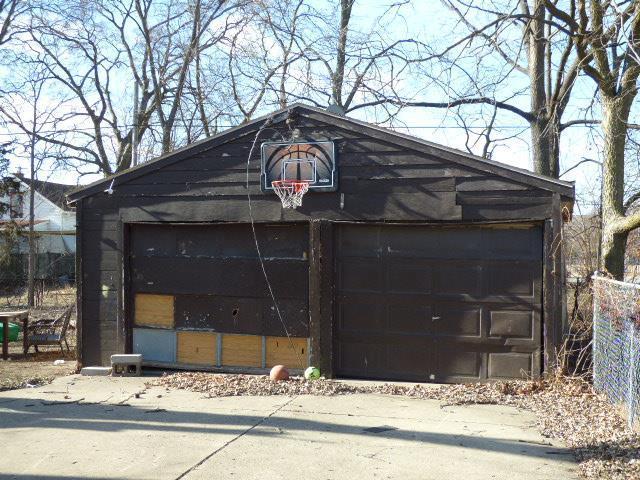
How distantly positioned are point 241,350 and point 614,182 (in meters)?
6.32

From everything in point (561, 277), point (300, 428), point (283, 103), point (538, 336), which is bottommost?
point (300, 428)

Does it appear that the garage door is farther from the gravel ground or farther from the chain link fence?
the chain link fence

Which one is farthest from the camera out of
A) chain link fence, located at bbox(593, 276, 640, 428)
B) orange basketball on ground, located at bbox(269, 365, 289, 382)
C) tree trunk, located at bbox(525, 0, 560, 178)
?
tree trunk, located at bbox(525, 0, 560, 178)

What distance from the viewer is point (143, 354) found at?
10758 mm

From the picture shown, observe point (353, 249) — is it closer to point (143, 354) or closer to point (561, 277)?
point (561, 277)

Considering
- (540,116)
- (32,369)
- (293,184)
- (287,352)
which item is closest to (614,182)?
(293,184)

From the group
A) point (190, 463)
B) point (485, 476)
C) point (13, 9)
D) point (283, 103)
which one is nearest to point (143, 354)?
point (190, 463)

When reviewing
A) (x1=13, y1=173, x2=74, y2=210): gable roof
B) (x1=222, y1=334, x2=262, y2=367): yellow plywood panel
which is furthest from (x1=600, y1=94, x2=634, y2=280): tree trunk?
(x1=13, y1=173, x2=74, y2=210): gable roof

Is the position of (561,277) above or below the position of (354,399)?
above

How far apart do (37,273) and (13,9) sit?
1238 cm

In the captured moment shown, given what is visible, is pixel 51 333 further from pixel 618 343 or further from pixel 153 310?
pixel 618 343

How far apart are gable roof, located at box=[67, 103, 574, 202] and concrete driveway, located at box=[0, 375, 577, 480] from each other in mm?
2942

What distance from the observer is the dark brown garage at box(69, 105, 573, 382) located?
29.8 feet

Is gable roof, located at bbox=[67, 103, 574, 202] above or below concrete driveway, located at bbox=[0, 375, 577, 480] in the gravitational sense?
above
